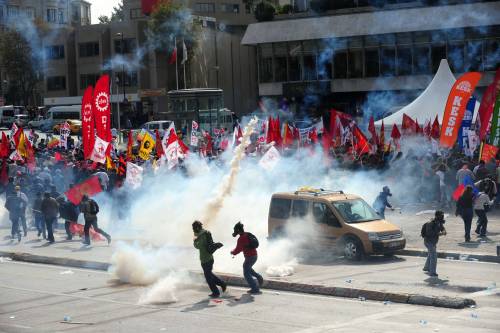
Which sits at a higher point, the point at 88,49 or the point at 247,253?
the point at 88,49

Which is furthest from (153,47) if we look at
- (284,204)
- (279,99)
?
(284,204)

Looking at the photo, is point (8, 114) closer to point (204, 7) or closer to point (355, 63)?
point (204, 7)

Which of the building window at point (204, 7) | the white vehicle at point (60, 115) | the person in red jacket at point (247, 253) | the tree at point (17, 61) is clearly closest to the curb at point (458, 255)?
the person in red jacket at point (247, 253)

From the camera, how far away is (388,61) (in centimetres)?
5459

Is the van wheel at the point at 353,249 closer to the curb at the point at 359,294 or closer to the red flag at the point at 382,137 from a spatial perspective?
the curb at the point at 359,294

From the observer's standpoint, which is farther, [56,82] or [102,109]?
[56,82]

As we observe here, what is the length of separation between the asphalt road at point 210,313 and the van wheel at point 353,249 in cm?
321

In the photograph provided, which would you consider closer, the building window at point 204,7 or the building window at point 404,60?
the building window at point 404,60

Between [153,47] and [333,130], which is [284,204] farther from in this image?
[153,47]

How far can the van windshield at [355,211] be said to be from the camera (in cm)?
1897

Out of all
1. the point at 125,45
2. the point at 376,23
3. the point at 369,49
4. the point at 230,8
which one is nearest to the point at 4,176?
the point at 376,23

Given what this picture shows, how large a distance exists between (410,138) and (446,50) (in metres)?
19.7

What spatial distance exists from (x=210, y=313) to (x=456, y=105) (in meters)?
14.7

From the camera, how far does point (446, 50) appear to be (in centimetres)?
4991
